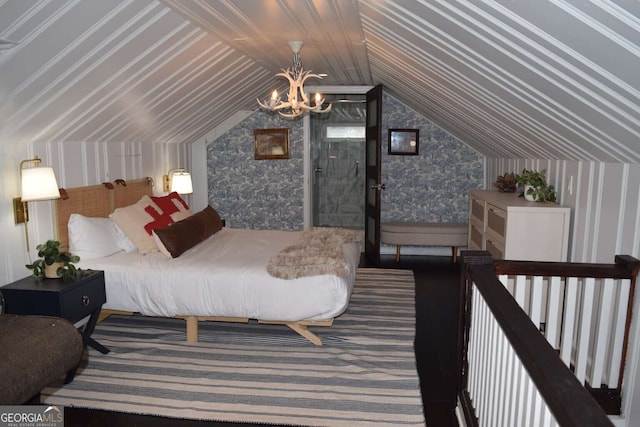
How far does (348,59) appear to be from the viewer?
527cm

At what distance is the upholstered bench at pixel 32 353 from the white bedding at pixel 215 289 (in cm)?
159

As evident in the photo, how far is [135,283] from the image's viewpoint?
3965 millimetres

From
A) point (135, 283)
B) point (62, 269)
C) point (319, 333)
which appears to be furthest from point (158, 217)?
point (319, 333)

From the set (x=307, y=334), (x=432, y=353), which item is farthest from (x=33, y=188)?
(x=432, y=353)

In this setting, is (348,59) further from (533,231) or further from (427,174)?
(427,174)

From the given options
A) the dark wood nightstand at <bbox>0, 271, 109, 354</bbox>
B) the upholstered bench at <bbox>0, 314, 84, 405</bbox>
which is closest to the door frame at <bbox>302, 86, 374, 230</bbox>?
the dark wood nightstand at <bbox>0, 271, 109, 354</bbox>

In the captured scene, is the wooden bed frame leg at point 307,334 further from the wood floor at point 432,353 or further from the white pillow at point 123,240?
the white pillow at point 123,240

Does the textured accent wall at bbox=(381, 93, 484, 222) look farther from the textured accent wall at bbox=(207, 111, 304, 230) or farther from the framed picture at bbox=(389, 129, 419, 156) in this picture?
the textured accent wall at bbox=(207, 111, 304, 230)

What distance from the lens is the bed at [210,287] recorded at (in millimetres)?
3793

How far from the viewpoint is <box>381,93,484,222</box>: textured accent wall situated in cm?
723

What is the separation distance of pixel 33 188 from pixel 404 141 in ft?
16.5

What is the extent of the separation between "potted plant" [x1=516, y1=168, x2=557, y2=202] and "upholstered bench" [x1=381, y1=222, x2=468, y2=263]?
91.9 inches

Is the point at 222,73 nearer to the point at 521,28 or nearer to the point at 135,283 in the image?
the point at 135,283

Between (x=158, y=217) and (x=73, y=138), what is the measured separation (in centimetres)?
100
